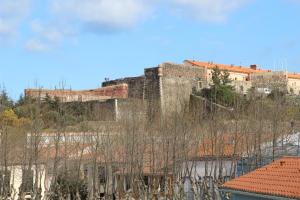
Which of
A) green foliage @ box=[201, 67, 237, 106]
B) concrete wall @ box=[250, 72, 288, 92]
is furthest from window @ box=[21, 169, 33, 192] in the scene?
concrete wall @ box=[250, 72, 288, 92]

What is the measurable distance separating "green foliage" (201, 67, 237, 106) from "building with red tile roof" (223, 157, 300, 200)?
2702cm

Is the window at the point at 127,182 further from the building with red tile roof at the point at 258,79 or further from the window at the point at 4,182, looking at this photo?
the building with red tile roof at the point at 258,79

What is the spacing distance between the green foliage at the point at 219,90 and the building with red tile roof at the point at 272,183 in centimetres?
2702

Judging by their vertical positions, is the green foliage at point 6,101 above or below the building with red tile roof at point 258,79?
below

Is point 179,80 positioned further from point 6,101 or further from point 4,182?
point 4,182

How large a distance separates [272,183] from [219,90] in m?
33.1

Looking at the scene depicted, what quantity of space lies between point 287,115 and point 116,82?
101 feet

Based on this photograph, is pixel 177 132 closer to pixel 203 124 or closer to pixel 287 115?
pixel 203 124

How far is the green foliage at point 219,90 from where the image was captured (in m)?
45.2

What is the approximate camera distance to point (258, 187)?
15359 millimetres

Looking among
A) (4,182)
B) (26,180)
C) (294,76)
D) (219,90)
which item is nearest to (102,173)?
(26,180)

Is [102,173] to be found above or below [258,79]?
below

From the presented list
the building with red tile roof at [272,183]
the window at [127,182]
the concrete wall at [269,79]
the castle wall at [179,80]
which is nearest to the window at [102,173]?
the window at [127,182]

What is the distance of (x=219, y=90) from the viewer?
158 feet
